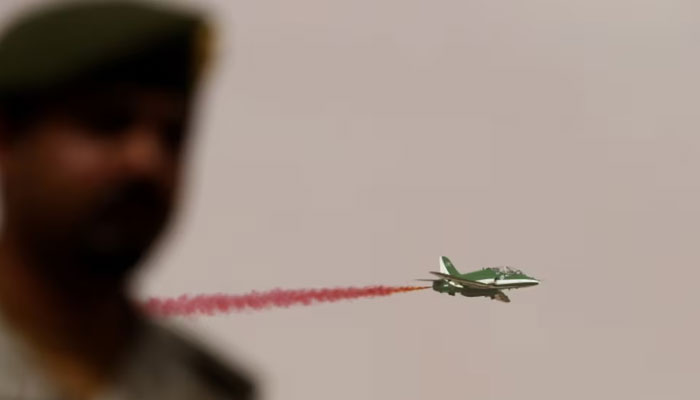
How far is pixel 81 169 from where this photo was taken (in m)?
0.36

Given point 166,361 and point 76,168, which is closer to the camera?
point 76,168

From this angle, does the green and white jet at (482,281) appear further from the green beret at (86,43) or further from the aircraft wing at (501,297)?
the green beret at (86,43)

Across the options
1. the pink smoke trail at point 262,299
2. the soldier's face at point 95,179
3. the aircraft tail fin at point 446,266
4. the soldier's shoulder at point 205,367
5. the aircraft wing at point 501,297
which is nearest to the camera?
the soldier's face at point 95,179

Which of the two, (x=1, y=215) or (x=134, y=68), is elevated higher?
(x=134, y=68)

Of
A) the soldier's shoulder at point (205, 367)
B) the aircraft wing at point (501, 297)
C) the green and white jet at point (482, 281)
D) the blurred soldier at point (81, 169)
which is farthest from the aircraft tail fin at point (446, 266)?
the blurred soldier at point (81, 169)

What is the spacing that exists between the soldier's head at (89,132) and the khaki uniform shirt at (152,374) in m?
0.07

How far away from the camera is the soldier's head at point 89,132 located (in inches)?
14.1

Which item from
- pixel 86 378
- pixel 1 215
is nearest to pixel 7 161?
pixel 1 215

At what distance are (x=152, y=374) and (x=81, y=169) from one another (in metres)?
0.16

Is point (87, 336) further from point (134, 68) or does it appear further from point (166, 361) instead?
point (134, 68)

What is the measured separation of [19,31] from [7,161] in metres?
0.08

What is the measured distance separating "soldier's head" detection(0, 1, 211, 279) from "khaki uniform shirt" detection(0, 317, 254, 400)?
0.07m

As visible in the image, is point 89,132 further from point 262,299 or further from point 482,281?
point 482,281

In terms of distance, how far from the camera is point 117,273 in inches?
15.0
